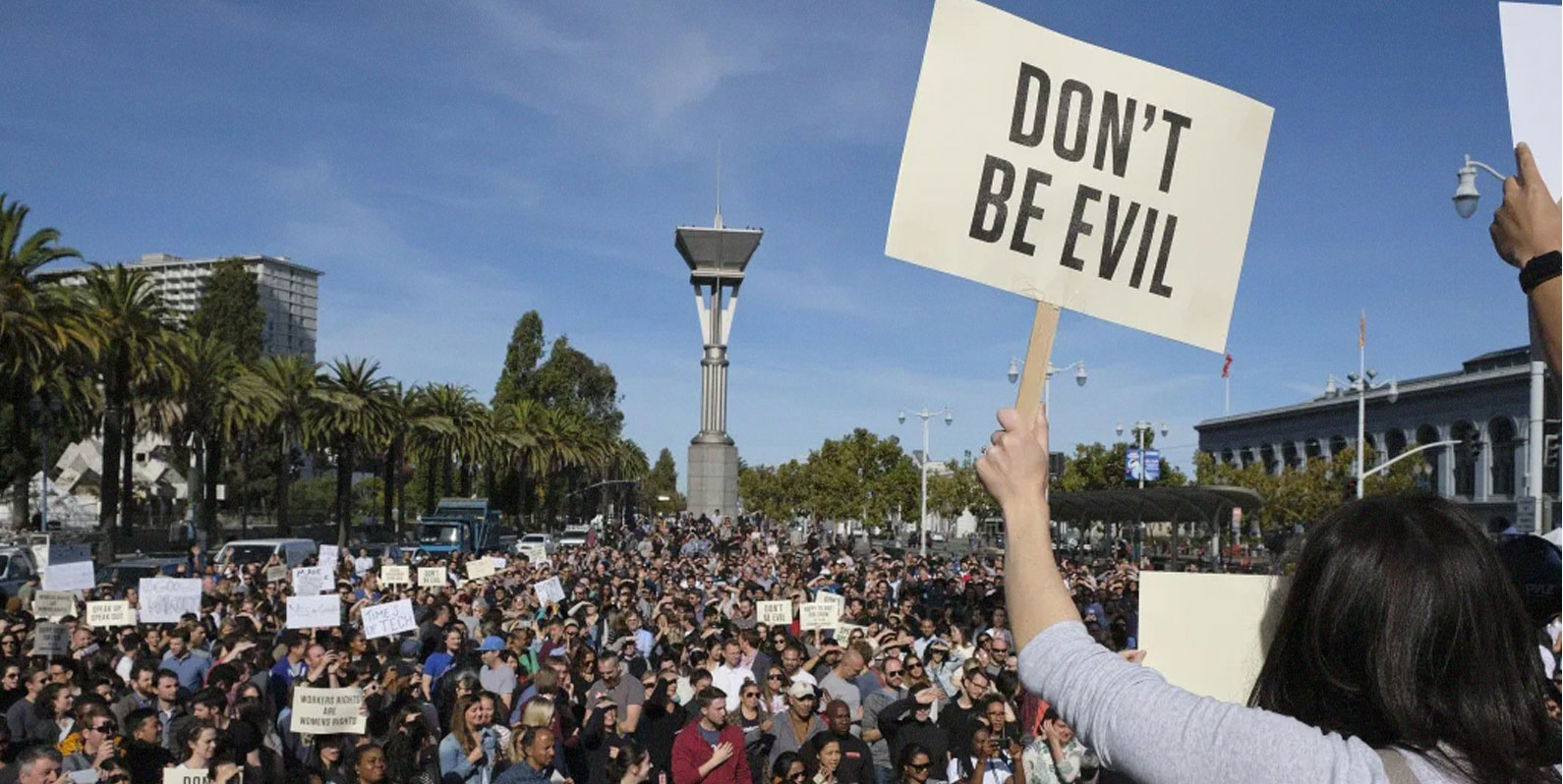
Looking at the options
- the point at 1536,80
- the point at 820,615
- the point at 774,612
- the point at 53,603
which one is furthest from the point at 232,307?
the point at 1536,80

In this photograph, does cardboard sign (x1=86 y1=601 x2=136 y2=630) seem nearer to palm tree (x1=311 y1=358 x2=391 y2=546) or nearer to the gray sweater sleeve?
the gray sweater sleeve

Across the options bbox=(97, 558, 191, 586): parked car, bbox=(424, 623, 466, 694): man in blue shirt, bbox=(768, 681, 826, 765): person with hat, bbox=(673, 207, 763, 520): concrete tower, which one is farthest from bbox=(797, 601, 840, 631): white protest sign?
bbox=(673, 207, 763, 520): concrete tower

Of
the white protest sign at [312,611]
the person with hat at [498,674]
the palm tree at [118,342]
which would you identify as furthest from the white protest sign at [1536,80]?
the palm tree at [118,342]

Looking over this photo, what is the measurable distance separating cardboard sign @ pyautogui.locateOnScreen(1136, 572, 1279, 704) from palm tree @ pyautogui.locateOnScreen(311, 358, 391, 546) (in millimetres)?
48450

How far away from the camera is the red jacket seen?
8.94 meters

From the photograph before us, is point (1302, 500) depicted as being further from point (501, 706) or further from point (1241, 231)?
point (1241, 231)

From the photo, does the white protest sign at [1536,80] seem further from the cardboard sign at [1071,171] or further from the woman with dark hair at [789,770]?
the woman with dark hair at [789,770]

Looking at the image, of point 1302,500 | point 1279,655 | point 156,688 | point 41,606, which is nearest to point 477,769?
point 156,688

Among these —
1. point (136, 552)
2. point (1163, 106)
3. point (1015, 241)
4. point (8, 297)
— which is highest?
point (8, 297)

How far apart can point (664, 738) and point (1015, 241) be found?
860 centimetres

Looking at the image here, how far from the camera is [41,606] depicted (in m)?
15.9

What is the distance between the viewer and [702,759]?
8.97 metres

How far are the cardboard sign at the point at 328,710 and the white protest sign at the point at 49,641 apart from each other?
4.97 meters

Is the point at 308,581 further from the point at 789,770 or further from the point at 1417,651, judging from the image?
the point at 1417,651
